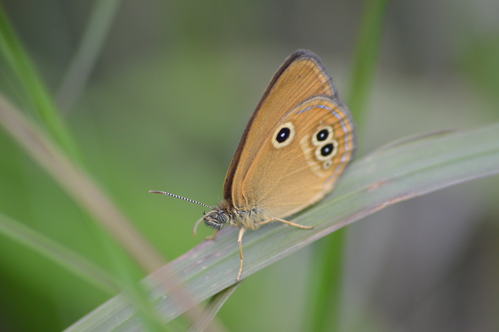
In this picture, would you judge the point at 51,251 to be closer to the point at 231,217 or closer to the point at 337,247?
the point at 231,217

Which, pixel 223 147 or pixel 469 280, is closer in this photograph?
pixel 469 280

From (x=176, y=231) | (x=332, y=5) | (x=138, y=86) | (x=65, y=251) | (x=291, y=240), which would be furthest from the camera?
(x=332, y=5)

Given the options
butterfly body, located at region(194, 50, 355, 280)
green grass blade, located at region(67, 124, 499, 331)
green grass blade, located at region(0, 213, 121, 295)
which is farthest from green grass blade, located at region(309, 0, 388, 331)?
green grass blade, located at region(0, 213, 121, 295)

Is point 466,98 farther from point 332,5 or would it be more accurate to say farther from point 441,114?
point 332,5

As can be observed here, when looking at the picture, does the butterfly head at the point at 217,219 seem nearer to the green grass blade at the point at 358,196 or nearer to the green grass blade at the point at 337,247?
the green grass blade at the point at 358,196

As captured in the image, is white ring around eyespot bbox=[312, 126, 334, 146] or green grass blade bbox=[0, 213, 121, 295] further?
white ring around eyespot bbox=[312, 126, 334, 146]

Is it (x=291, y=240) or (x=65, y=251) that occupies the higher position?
(x=65, y=251)

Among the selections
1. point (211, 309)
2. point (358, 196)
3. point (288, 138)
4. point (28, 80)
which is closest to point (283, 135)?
point (288, 138)

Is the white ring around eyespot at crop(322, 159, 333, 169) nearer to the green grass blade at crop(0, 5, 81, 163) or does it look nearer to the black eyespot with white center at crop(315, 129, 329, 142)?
the black eyespot with white center at crop(315, 129, 329, 142)

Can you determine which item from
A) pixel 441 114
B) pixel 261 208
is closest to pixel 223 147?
pixel 261 208
